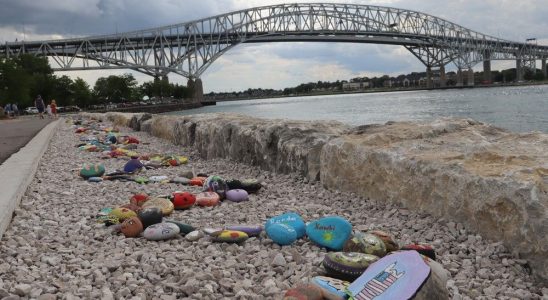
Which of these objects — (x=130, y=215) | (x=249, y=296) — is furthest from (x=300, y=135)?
(x=249, y=296)

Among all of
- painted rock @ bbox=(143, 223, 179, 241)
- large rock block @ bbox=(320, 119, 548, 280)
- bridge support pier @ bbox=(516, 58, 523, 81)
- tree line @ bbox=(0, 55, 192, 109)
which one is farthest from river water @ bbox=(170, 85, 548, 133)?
bridge support pier @ bbox=(516, 58, 523, 81)

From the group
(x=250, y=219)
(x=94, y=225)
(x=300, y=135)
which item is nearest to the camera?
(x=94, y=225)

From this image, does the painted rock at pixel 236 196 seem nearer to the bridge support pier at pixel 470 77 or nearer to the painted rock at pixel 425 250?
the painted rock at pixel 425 250

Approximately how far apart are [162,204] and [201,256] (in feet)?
Answer: 4.67

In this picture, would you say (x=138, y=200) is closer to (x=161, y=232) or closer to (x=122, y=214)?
(x=122, y=214)

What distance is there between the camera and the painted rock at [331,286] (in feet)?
8.44

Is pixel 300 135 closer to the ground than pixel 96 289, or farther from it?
farther from it

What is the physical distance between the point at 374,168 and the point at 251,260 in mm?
2044

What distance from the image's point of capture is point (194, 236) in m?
3.69

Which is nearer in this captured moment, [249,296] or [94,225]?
[249,296]

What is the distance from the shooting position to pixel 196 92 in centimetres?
8150

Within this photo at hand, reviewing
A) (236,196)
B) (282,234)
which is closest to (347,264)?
(282,234)

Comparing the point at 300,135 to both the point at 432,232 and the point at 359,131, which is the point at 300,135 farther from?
the point at 432,232

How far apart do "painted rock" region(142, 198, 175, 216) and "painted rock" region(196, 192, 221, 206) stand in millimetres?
386
